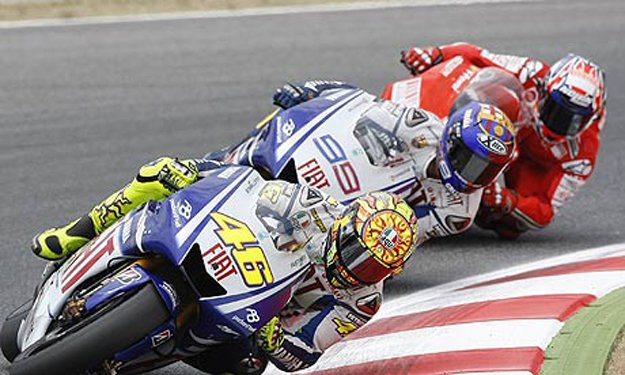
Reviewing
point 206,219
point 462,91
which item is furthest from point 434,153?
point 206,219

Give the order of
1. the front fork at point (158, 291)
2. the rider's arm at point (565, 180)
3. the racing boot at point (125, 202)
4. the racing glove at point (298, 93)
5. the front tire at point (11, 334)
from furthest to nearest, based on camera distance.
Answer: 1. the rider's arm at point (565, 180)
2. the racing glove at point (298, 93)
3. the racing boot at point (125, 202)
4. the front tire at point (11, 334)
5. the front fork at point (158, 291)

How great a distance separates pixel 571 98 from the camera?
30.9ft

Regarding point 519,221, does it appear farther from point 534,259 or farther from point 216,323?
point 216,323

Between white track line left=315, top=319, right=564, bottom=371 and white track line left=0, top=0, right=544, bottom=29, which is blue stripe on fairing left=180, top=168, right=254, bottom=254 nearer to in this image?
white track line left=315, top=319, right=564, bottom=371

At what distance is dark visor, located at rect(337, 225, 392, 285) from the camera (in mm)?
6086

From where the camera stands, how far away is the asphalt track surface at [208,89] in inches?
376

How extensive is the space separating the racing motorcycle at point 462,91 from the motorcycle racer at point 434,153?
1001mm

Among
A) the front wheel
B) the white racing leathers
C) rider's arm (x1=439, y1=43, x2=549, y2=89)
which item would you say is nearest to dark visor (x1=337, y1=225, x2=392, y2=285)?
the white racing leathers

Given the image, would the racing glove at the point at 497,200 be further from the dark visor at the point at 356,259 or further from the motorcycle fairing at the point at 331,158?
the dark visor at the point at 356,259

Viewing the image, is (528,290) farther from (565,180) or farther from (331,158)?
(565,180)

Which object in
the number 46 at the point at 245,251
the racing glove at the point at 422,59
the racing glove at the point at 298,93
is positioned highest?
the number 46 at the point at 245,251

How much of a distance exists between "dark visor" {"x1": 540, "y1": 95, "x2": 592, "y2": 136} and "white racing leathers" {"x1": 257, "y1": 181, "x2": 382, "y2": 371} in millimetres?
3383

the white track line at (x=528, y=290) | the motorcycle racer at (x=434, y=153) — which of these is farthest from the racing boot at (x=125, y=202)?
the white track line at (x=528, y=290)

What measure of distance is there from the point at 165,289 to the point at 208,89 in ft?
22.9
